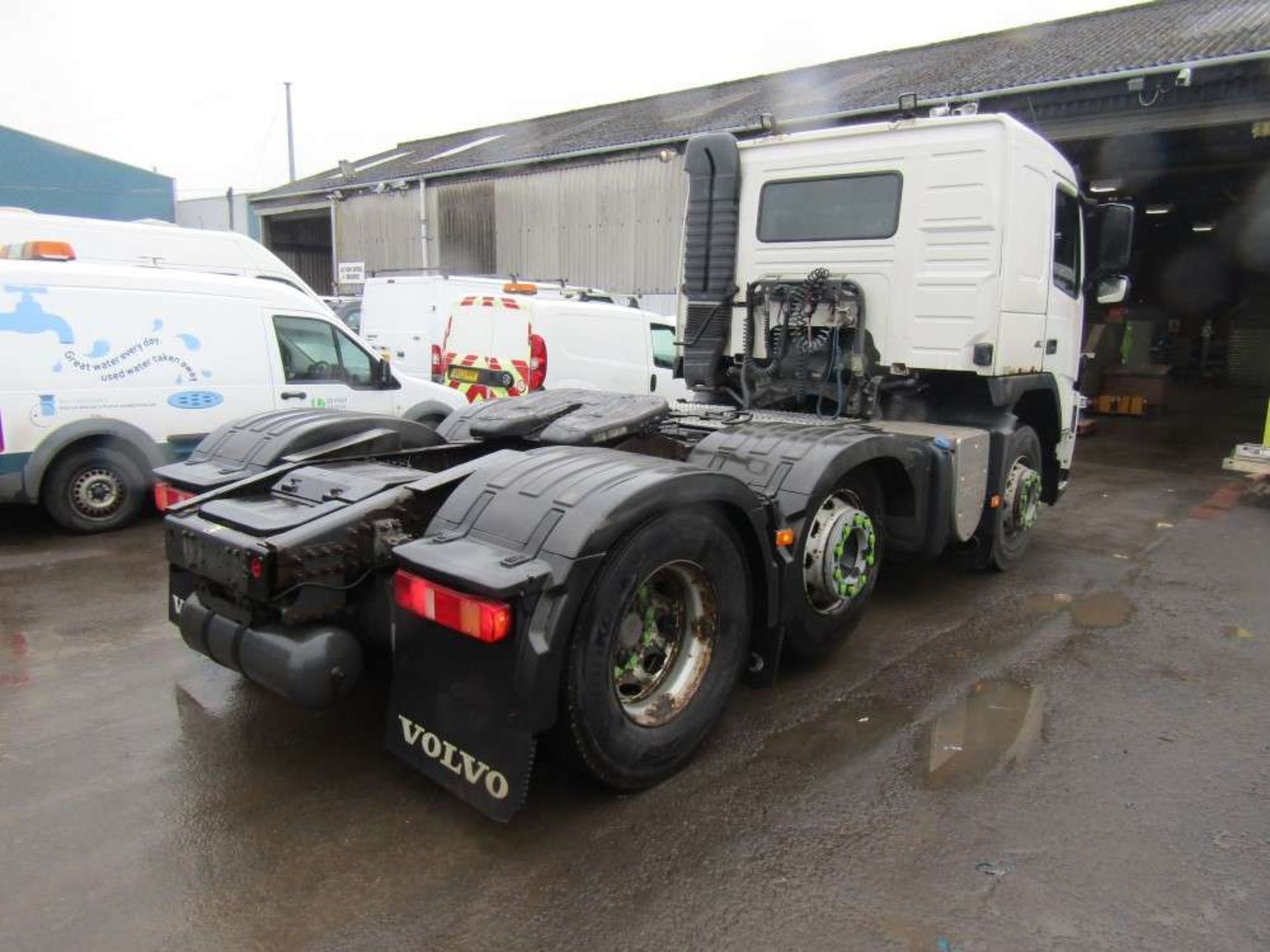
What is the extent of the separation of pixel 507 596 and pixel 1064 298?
536 centimetres

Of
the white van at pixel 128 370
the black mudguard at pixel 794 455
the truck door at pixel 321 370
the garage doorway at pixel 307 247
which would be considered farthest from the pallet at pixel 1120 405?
the garage doorway at pixel 307 247

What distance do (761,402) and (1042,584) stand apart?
233 centimetres

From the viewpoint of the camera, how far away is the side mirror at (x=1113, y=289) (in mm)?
6586

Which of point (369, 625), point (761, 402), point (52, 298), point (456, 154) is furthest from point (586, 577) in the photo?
point (456, 154)

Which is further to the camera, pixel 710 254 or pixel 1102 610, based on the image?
pixel 710 254

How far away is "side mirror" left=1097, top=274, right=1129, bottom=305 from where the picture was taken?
6586 mm

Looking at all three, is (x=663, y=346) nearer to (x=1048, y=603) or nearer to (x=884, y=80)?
(x=1048, y=603)

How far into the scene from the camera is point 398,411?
836cm

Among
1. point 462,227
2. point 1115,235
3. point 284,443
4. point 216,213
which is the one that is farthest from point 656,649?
point 216,213

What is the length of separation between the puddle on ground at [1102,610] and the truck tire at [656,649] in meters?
2.81

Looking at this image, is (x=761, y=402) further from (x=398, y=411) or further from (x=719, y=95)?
(x=719, y=95)

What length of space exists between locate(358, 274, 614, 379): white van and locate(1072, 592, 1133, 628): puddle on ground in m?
7.77

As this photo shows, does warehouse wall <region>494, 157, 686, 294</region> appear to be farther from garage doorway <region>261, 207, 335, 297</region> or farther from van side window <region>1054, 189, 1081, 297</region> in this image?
garage doorway <region>261, 207, 335, 297</region>

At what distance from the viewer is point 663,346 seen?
35.2 ft
